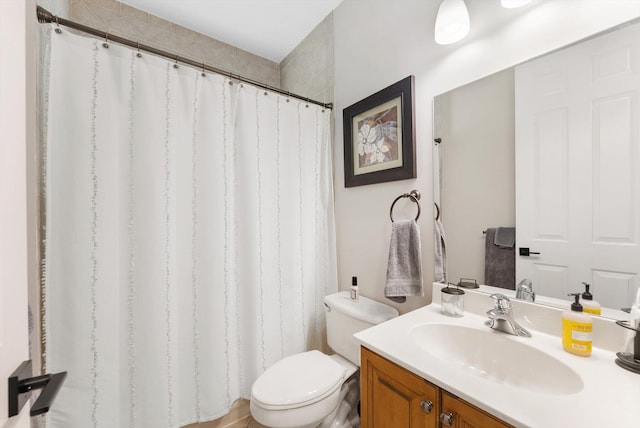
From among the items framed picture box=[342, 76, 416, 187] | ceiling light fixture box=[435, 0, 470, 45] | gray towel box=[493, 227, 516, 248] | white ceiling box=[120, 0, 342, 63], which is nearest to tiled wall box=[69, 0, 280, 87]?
white ceiling box=[120, 0, 342, 63]

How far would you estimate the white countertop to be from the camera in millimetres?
535

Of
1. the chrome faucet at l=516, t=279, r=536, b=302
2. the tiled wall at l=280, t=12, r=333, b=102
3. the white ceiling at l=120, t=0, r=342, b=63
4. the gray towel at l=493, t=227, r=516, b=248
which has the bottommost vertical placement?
the chrome faucet at l=516, t=279, r=536, b=302

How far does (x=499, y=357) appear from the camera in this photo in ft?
2.83

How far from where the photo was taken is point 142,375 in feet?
3.82

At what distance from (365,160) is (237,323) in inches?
46.4

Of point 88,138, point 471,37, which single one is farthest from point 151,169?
point 471,37

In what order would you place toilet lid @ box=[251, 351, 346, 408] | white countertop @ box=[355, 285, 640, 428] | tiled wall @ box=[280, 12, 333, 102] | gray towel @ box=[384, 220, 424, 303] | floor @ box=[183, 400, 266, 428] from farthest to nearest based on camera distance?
tiled wall @ box=[280, 12, 333, 102] → floor @ box=[183, 400, 266, 428] → gray towel @ box=[384, 220, 424, 303] → toilet lid @ box=[251, 351, 346, 408] → white countertop @ box=[355, 285, 640, 428]

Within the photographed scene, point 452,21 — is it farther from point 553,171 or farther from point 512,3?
point 553,171

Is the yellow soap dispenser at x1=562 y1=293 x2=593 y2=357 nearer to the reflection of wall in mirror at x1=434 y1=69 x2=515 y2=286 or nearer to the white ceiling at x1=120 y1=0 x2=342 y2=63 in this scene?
the reflection of wall in mirror at x1=434 y1=69 x2=515 y2=286

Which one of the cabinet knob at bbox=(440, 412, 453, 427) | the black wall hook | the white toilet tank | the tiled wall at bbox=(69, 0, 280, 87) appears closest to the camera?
the black wall hook

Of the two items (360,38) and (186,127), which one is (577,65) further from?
(186,127)

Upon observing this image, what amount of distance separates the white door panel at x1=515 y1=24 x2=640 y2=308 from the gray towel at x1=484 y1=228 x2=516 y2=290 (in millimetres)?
33

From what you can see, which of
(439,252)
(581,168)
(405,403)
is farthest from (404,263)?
(581,168)

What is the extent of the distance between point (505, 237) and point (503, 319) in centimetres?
30
